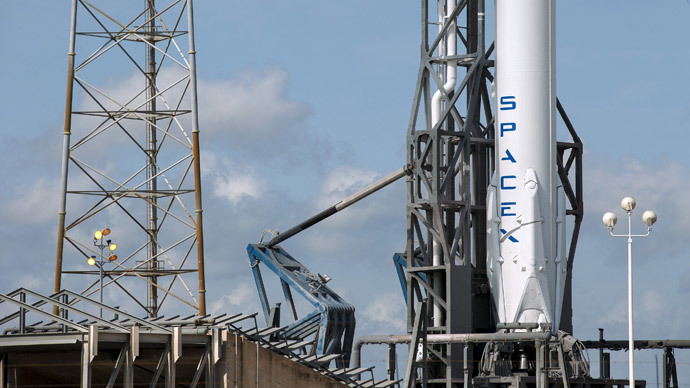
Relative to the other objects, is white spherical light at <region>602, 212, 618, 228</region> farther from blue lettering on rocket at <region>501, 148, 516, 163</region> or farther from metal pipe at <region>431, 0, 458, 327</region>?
Answer: metal pipe at <region>431, 0, 458, 327</region>

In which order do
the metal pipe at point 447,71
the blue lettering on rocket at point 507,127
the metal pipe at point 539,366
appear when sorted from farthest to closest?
the metal pipe at point 447,71
the blue lettering on rocket at point 507,127
the metal pipe at point 539,366

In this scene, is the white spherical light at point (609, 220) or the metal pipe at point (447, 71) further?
A: the metal pipe at point (447, 71)

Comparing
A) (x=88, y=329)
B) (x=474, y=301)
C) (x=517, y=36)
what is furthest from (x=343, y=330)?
(x=88, y=329)

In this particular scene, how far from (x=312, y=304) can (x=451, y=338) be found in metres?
8.53

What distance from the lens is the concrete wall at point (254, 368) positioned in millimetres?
43562

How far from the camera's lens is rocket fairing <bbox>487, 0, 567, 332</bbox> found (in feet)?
170

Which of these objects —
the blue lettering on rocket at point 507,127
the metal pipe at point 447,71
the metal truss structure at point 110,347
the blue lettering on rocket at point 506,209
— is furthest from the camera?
the metal pipe at point 447,71

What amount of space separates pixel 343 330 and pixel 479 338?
9.28 m

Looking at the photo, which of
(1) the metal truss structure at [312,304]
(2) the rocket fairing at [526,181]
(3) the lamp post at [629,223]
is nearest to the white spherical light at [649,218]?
(3) the lamp post at [629,223]

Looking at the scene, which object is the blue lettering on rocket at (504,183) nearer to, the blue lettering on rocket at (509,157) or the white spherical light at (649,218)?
the blue lettering on rocket at (509,157)

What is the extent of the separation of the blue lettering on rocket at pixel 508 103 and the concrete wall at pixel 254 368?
13.7 meters

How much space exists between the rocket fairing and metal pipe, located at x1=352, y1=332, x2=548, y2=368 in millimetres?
2085

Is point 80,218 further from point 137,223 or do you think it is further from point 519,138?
point 519,138

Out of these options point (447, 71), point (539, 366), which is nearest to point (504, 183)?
point (447, 71)
